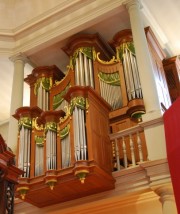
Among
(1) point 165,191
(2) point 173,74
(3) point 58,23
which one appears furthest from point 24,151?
(2) point 173,74

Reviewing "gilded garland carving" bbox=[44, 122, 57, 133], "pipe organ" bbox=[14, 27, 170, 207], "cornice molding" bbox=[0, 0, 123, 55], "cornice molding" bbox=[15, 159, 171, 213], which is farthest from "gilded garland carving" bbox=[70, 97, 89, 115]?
"cornice molding" bbox=[0, 0, 123, 55]

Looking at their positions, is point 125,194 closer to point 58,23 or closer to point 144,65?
point 144,65

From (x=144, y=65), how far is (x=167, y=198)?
2.68 meters

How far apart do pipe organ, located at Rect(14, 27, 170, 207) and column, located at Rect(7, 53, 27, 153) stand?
539 mm

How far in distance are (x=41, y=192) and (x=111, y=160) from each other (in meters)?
1.37

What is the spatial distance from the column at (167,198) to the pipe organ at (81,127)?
85 centimetres

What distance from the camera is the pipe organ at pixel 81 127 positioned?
6.26 m

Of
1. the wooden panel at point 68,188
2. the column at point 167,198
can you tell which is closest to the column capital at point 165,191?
the column at point 167,198

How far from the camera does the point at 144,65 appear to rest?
7215mm

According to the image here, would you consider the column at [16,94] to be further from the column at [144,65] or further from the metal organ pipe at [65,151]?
the column at [144,65]

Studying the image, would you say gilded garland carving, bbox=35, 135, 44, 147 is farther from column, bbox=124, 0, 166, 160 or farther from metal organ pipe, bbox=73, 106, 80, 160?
column, bbox=124, 0, 166, 160

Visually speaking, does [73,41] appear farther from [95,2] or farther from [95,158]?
[95,158]

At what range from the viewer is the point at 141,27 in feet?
25.6

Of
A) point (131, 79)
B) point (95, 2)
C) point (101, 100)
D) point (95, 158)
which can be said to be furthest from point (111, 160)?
point (95, 2)
